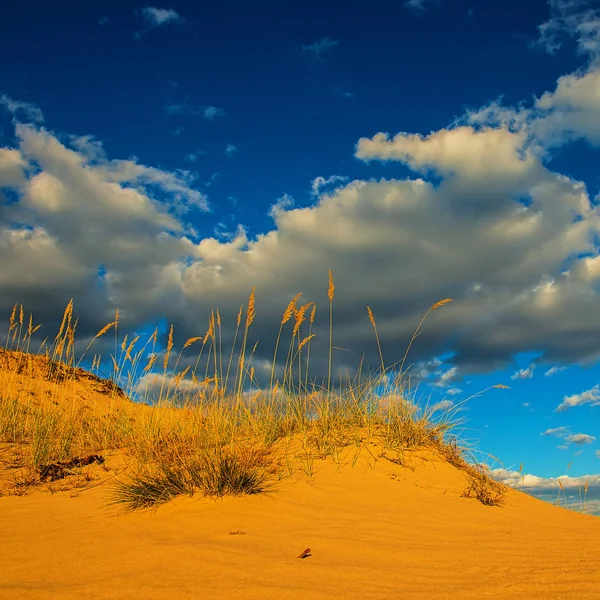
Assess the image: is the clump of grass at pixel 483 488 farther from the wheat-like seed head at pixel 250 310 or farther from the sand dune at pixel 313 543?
the wheat-like seed head at pixel 250 310

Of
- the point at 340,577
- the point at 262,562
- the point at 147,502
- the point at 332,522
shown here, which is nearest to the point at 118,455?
the point at 147,502

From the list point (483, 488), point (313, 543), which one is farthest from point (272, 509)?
point (483, 488)

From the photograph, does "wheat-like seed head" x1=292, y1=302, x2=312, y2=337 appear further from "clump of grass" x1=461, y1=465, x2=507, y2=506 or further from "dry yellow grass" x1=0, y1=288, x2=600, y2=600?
"clump of grass" x1=461, y1=465, x2=507, y2=506

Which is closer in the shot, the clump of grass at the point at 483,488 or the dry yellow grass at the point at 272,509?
the dry yellow grass at the point at 272,509

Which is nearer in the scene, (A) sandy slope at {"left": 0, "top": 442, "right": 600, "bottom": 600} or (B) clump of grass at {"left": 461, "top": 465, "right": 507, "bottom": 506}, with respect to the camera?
Result: (A) sandy slope at {"left": 0, "top": 442, "right": 600, "bottom": 600}

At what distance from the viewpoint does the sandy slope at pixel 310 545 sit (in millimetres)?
2754

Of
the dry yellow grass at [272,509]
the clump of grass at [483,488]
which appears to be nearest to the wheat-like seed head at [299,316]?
the dry yellow grass at [272,509]

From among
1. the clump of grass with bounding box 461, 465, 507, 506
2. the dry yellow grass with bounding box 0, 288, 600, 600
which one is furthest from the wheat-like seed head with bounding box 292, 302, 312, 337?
the clump of grass with bounding box 461, 465, 507, 506

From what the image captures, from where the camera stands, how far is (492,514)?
4.95m

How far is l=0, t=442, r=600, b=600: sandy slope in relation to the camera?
275cm

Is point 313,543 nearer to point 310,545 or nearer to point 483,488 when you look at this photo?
point 310,545

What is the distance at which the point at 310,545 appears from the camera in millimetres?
3516

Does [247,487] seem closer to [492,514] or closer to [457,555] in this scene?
[457,555]

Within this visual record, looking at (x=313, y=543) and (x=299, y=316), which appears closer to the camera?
(x=313, y=543)
